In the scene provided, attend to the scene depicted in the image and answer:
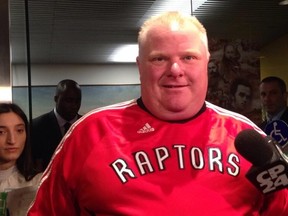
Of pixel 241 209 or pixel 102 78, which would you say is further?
pixel 102 78

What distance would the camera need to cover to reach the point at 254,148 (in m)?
0.98

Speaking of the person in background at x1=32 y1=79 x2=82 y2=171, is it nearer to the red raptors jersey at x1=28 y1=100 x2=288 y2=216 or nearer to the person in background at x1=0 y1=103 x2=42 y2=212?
the person in background at x1=0 y1=103 x2=42 y2=212

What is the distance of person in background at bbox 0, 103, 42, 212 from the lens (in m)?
1.89

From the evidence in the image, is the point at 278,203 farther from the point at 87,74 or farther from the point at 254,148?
the point at 87,74

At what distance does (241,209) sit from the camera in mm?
1114

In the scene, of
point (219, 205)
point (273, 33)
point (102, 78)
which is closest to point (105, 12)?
point (102, 78)

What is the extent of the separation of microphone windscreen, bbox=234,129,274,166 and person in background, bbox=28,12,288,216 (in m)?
0.13

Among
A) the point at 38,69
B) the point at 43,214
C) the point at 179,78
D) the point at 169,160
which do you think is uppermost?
the point at 38,69

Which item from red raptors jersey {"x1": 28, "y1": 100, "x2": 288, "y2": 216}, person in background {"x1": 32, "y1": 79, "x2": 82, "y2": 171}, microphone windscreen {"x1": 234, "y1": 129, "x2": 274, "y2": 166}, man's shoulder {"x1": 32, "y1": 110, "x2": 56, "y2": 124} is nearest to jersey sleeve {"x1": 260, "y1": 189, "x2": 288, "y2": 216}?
red raptors jersey {"x1": 28, "y1": 100, "x2": 288, "y2": 216}

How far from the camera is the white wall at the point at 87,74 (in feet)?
8.98

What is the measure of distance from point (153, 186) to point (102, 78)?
70.5 inches

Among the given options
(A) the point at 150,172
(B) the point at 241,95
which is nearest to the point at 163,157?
(A) the point at 150,172

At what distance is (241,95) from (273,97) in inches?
8.2

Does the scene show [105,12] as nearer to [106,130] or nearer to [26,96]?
[26,96]
